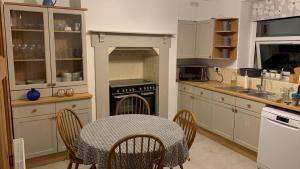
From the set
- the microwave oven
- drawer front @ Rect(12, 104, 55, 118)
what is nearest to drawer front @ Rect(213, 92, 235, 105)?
the microwave oven

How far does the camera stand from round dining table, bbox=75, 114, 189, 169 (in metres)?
1.89

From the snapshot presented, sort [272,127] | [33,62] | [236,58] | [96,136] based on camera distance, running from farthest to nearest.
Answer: [236,58], [33,62], [272,127], [96,136]

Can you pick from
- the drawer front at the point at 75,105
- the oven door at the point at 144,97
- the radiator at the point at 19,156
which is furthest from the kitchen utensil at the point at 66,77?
the radiator at the point at 19,156

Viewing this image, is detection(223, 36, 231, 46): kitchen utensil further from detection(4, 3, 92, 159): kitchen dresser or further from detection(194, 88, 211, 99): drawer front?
detection(4, 3, 92, 159): kitchen dresser

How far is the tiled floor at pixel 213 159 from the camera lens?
10.0 feet

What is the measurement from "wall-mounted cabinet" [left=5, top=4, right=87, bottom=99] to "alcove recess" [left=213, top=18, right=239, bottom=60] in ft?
7.55

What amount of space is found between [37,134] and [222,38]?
3.33m

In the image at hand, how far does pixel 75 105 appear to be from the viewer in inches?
125

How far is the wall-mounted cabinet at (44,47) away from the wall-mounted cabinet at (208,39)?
2001mm

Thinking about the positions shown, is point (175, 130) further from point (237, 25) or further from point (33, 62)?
point (237, 25)

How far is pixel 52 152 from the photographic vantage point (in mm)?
3092

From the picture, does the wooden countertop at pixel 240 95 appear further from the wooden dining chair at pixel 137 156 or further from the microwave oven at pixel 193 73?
the wooden dining chair at pixel 137 156

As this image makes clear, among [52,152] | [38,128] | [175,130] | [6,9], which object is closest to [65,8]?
[6,9]

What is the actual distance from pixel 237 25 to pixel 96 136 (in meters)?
3.03
